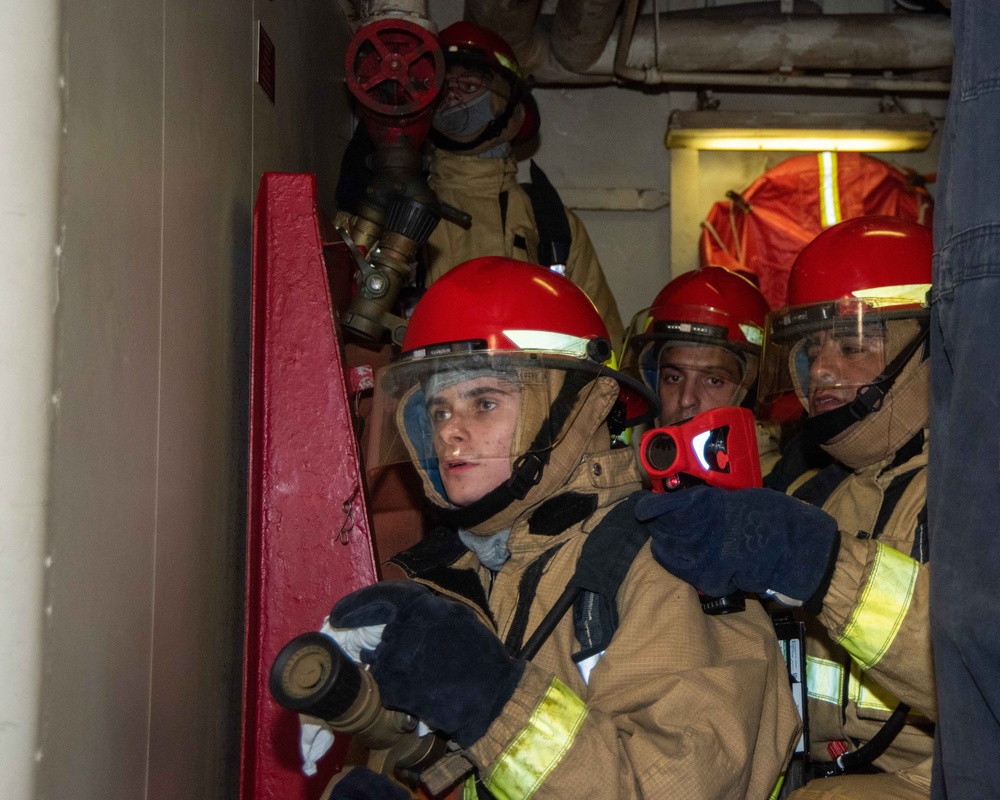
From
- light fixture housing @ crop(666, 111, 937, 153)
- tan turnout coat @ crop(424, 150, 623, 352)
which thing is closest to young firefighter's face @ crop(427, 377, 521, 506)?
tan turnout coat @ crop(424, 150, 623, 352)

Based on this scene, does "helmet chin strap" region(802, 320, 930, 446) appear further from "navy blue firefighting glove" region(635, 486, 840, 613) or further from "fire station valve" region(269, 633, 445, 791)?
"fire station valve" region(269, 633, 445, 791)

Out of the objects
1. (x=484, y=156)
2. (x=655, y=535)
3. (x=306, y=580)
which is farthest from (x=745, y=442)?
(x=484, y=156)

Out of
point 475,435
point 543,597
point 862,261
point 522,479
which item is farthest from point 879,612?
point 862,261

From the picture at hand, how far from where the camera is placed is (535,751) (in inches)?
67.8

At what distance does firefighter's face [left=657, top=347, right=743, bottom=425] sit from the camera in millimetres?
3881

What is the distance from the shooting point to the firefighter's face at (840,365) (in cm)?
290

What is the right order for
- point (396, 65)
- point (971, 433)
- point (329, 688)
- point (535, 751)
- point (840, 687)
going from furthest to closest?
point (396, 65)
point (840, 687)
point (535, 751)
point (329, 688)
point (971, 433)

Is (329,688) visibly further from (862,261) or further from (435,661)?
(862,261)

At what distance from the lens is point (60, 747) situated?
1.40 metres

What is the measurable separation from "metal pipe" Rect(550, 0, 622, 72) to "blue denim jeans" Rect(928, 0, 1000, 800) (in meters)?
3.53

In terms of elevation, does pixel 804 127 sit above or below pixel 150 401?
above

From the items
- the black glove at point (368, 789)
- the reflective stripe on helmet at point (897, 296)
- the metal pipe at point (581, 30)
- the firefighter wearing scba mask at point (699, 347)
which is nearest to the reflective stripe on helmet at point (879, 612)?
the black glove at point (368, 789)

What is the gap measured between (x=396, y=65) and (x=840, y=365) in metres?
1.64

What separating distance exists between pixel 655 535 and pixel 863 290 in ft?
4.73
